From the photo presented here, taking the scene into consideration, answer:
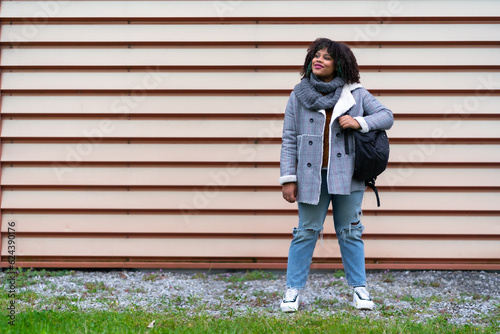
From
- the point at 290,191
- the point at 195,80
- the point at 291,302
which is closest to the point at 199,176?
the point at 195,80

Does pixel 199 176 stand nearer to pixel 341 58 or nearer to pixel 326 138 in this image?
pixel 326 138

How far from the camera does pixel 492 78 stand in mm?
4551

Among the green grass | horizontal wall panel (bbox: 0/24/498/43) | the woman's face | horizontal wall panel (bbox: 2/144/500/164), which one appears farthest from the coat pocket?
horizontal wall panel (bbox: 0/24/498/43)

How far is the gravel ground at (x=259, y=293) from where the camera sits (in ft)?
11.9

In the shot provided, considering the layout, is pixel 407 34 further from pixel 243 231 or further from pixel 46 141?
pixel 46 141

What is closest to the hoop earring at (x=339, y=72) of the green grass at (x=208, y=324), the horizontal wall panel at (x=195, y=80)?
the horizontal wall panel at (x=195, y=80)

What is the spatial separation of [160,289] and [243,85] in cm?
205

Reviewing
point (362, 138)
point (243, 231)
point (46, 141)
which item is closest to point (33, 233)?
point (46, 141)

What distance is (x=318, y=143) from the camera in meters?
3.44

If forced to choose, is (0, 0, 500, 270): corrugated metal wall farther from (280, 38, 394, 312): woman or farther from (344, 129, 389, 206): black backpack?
(344, 129, 389, 206): black backpack

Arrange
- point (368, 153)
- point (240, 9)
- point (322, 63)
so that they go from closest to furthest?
point (368, 153)
point (322, 63)
point (240, 9)

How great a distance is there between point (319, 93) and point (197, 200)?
1.80 meters

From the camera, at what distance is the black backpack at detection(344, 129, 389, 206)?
335 cm

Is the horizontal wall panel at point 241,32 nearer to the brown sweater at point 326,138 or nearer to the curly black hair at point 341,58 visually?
the curly black hair at point 341,58
